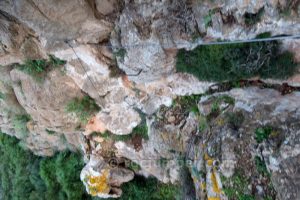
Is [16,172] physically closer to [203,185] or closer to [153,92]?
[153,92]

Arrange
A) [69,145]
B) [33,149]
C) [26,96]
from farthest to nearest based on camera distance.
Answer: [33,149] → [69,145] → [26,96]

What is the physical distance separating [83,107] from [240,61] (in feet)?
13.4

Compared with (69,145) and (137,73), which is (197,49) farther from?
(69,145)

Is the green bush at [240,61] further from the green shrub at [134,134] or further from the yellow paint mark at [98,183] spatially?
the yellow paint mark at [98,183]

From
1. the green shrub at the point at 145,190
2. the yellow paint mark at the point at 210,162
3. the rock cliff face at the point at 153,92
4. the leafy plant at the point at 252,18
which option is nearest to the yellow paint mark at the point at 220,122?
the rock cliff face at the point at 153,92

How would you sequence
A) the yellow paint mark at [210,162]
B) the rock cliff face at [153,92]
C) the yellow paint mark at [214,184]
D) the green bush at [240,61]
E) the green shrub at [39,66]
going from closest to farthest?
the rock cliff face at [153,92], the yellow paint mark at [214,184], the yellow paint mark at [210,162], the green bush at [240,61], the green shrub at [39,66]

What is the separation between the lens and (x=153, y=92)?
7297 millimetres

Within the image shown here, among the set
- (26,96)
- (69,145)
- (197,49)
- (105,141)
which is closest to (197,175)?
(197,49)

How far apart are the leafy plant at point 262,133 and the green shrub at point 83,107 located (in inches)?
169

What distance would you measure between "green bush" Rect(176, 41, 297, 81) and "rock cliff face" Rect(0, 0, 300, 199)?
244 mm

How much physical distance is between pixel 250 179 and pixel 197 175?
3.65ft

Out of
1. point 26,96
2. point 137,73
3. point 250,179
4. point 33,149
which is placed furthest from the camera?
point 33,149

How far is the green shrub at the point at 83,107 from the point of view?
7973 mm

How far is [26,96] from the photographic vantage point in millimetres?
8289
